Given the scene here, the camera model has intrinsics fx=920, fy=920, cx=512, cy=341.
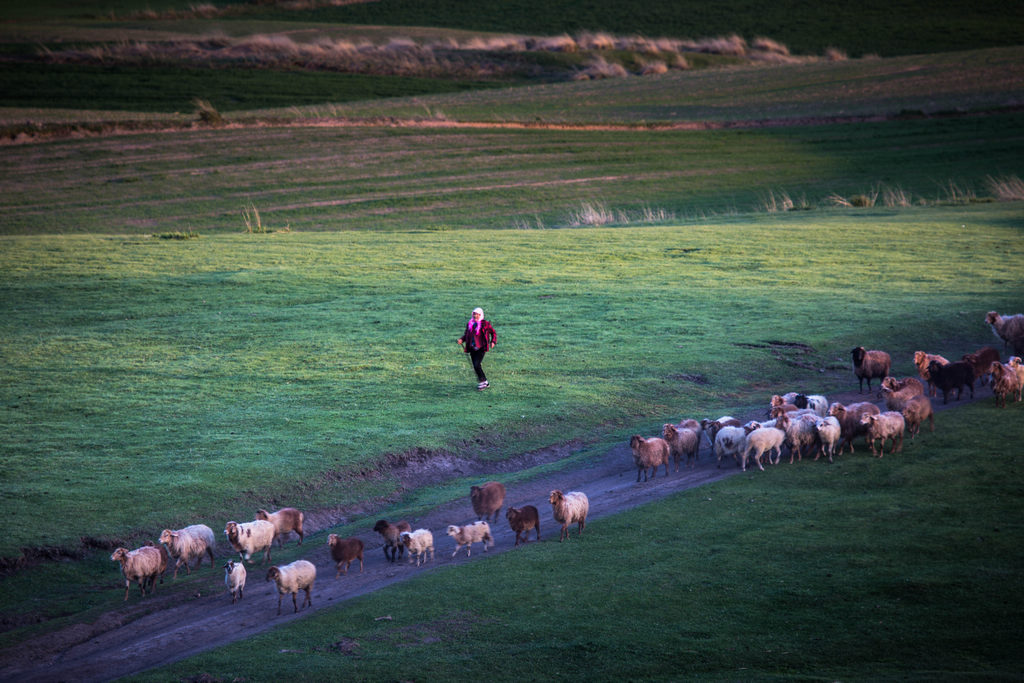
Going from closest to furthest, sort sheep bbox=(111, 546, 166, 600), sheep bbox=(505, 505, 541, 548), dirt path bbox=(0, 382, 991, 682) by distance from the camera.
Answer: dirt path bbox=(0, 382, 991, 682) < sheep bbox=(111, 546, 166, 600) < sheep bbox=(505, 505, 541, 548)

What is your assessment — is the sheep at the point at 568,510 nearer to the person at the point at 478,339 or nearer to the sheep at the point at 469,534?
the sheep at the point at 469,534

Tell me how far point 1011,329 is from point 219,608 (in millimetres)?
20582

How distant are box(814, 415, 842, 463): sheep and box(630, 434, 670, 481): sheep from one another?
9.13 ft

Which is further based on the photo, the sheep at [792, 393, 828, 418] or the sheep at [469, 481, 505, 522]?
the sheep at [792, 393, 828, 418]

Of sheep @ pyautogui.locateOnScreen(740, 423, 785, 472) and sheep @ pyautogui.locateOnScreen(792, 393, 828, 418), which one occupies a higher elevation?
sheep @ pyautogui.locateOnScreen(792, 393, 828, 418)

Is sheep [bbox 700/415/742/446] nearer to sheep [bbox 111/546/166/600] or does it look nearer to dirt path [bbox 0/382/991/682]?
dirt path [bbox 0/382/991/682]

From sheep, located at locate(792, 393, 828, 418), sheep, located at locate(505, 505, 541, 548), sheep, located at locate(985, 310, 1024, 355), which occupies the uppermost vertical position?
sheep, located at locate(985, 310, 1024, 355)

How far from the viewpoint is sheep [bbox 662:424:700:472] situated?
17672 millimetres

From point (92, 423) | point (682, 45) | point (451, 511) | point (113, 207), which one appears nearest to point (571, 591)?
point (451, 511)

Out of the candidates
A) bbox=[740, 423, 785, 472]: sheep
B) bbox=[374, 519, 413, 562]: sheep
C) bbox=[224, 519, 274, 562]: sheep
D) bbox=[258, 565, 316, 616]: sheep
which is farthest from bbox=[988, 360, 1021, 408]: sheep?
bbox=[224, 519, 274, 562]: sheep

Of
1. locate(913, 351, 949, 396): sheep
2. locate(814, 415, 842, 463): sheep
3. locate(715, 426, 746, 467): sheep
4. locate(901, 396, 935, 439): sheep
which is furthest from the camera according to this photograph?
locate(913, 351, 949, 396): sheep

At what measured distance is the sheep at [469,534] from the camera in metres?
14.3

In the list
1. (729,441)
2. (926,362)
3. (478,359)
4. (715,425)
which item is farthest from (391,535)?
(926,362)

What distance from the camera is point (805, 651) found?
34.6ft
